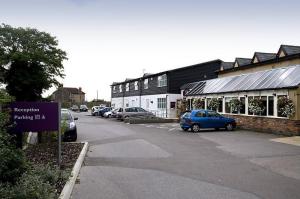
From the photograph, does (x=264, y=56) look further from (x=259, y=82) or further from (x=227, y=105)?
(x=259, y=82)

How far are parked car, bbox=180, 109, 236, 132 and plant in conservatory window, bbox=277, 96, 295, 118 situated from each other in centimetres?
452

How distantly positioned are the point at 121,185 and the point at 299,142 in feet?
42.5

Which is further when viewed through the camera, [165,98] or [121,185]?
[165,98]

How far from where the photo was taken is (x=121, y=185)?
363 inches

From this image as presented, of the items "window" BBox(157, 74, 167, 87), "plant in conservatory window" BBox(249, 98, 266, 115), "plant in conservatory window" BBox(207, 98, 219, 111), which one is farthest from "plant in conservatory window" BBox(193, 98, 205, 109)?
"window" BBox(157, 74, 167, 87)

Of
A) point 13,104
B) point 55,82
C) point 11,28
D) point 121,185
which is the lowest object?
point 121,185

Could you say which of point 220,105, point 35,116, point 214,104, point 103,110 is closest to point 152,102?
point 103,110

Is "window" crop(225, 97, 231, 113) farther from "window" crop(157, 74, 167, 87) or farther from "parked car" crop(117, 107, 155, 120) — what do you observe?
"window" crop(157, 74, 167, 87)

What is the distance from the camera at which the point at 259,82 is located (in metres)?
27.7

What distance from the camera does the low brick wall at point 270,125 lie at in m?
22.6

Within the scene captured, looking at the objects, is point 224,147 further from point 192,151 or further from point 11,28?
point 11,28

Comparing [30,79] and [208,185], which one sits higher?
[30,79]

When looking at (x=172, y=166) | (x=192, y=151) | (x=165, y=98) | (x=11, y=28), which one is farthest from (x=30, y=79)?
(x=165, y=98)

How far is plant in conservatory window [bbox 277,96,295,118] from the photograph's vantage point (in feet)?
74.4
